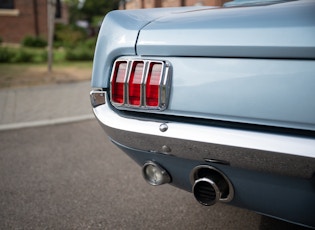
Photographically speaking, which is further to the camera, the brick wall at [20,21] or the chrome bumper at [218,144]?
the brick wall at [20,21]

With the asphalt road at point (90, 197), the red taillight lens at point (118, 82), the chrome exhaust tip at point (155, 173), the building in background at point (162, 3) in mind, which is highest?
the building in background at point (162, 3)

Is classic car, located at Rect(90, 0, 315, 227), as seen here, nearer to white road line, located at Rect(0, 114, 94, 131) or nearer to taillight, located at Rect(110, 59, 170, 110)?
taillight, located at Rect(110, 59, 170, 110)

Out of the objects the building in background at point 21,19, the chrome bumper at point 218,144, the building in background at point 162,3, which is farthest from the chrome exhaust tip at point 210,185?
the building in background at point 21,19

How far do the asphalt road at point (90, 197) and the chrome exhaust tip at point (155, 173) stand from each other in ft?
1.84

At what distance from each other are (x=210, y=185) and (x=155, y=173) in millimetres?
372

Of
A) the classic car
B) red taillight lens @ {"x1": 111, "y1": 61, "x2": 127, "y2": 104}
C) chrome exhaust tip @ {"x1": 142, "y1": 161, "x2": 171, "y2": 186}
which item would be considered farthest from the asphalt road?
red taillight lens @ {"x1": 111, "y1": 61, "x2": 127, "y2": 104}

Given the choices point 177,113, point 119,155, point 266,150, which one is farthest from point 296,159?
point 119,155

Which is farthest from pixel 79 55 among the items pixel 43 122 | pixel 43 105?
pixel 43 122

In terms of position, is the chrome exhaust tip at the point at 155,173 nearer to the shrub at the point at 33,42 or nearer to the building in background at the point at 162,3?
the building in background at the point at 162,3

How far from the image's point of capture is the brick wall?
19609 millimetres

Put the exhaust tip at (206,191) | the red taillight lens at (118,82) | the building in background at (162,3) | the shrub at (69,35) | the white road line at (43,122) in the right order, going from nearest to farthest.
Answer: the exhaust tip at (206,191), the red taillight lens at (118,82), the building in background at (162,3), the white road line at (43,122), the shrub at (69,35)

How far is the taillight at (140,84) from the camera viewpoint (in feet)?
4.90

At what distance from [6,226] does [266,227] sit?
1.75m

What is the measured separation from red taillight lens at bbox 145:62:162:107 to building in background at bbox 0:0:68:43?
19.8 meters
